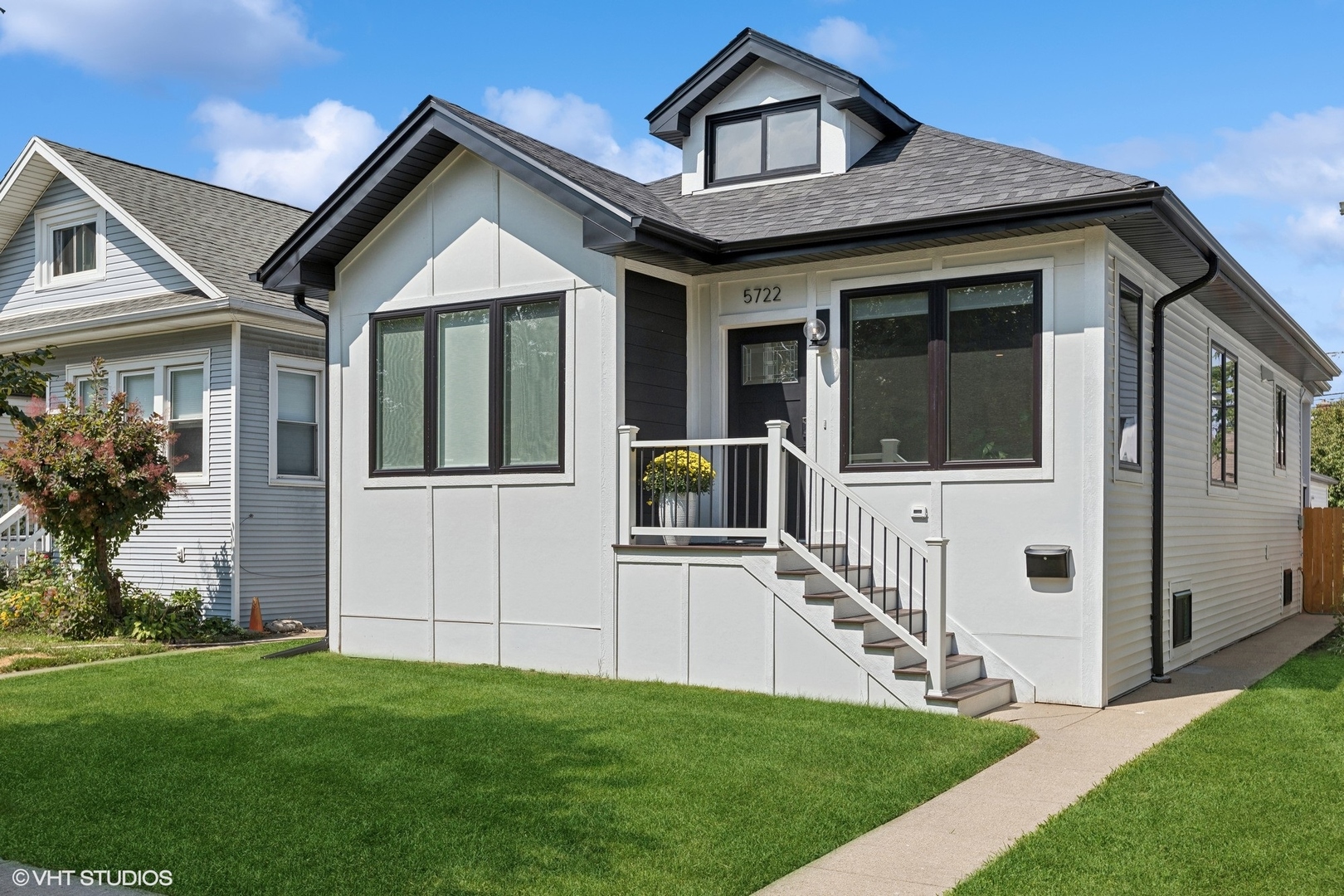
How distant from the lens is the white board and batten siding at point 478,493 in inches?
404

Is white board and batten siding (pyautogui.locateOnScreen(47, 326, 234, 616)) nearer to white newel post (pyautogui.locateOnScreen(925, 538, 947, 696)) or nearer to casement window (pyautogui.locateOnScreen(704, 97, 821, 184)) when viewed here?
casement window (pyautogui.locateOnScreen(704, 97, 821, 184))

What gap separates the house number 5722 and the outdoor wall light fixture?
446 millimetres

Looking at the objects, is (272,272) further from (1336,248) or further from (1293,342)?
(1336,248)

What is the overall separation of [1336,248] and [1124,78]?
290 feet

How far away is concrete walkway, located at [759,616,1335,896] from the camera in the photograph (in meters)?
5.04

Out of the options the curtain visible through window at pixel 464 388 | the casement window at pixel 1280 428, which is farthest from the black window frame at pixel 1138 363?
the casement window at pixel 1280 428

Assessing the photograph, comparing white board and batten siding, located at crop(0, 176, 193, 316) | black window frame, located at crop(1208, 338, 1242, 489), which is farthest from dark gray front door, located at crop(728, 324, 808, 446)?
white board and batten siding, located at crop(0, 176, 193, 316)

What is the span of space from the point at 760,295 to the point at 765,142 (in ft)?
7.60

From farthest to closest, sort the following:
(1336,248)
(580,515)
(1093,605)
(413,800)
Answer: (1336,248) < (580,515) < (1093,605) < (413,800)

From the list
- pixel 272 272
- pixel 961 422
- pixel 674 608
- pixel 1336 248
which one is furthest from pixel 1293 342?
pixel 1336 248

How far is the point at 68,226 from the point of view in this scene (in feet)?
55.5

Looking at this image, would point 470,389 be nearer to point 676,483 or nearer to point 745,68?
point 676,483

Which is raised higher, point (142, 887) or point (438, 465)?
point (438, 465)

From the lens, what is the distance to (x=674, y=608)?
979cm
